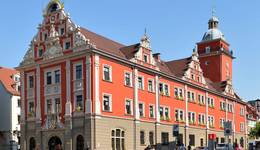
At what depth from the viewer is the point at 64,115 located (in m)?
49.7

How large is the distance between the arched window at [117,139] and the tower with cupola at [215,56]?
1750 inches

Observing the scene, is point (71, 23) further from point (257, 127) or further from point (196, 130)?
point (257, 127)

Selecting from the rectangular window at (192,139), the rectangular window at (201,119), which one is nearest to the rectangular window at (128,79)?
the rectangular window at (192,139)

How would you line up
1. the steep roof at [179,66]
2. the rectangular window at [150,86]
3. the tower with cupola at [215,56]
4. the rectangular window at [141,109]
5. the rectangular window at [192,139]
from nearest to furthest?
the rectangular window at [141,109] < the rectangular window at [150,86] < the rectangular window at [192,139] < the steep roof at [179,66] < the tower with cupola at [215,56]

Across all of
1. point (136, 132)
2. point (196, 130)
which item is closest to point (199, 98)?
point (196, 130)

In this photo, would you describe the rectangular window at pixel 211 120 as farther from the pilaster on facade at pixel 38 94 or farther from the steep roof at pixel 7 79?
the pilaster on facade at pixel 38 94

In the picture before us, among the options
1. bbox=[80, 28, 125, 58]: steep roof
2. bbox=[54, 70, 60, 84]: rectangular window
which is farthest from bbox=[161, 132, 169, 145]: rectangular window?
bbox=[54, 70, 60, 84]: rectangular window

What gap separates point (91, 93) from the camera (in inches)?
1863

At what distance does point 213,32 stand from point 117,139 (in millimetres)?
53123

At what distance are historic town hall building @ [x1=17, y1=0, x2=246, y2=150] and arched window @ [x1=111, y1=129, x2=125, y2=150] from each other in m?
0.11

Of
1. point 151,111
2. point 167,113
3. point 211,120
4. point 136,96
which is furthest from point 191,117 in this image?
point 136,96

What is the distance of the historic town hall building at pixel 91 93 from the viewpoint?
4800cm

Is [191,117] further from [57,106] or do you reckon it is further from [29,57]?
[29,57]

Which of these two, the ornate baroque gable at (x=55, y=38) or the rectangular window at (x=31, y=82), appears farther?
the rectangular window at (x=31, y=82)
